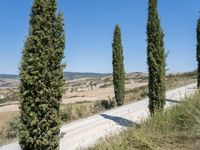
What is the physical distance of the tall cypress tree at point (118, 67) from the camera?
3227 cm

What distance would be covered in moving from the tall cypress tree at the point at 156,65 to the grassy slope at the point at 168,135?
1126cm

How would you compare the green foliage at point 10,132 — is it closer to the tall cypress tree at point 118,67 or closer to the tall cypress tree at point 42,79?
the tall cypress tree at point 42,79

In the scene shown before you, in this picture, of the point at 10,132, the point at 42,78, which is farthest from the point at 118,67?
the point at 42,78

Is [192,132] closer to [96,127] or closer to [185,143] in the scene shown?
[185,143]

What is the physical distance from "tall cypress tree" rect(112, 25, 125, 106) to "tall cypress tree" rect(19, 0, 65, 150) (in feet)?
69.9

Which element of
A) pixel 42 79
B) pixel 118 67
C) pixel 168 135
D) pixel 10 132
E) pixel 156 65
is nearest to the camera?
pixel 168 135

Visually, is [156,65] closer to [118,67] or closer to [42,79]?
[42,79]

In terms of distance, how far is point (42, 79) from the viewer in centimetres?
1059

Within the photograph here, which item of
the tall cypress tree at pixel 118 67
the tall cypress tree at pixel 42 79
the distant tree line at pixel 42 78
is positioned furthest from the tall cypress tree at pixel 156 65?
the tall cypress tree at pixel 118 67

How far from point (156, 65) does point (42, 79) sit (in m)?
9.29

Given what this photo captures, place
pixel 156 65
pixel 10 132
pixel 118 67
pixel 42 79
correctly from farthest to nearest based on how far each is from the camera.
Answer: pixel 118 67 < pixel 10 132 < pixel 156 65 < pixel 42 79

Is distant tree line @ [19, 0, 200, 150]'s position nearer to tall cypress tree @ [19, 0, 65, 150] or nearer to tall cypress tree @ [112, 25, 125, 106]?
tall cypress tree @ [19, 0, 65, 150]

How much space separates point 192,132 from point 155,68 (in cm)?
1288

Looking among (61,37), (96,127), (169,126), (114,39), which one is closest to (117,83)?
(114,39)
